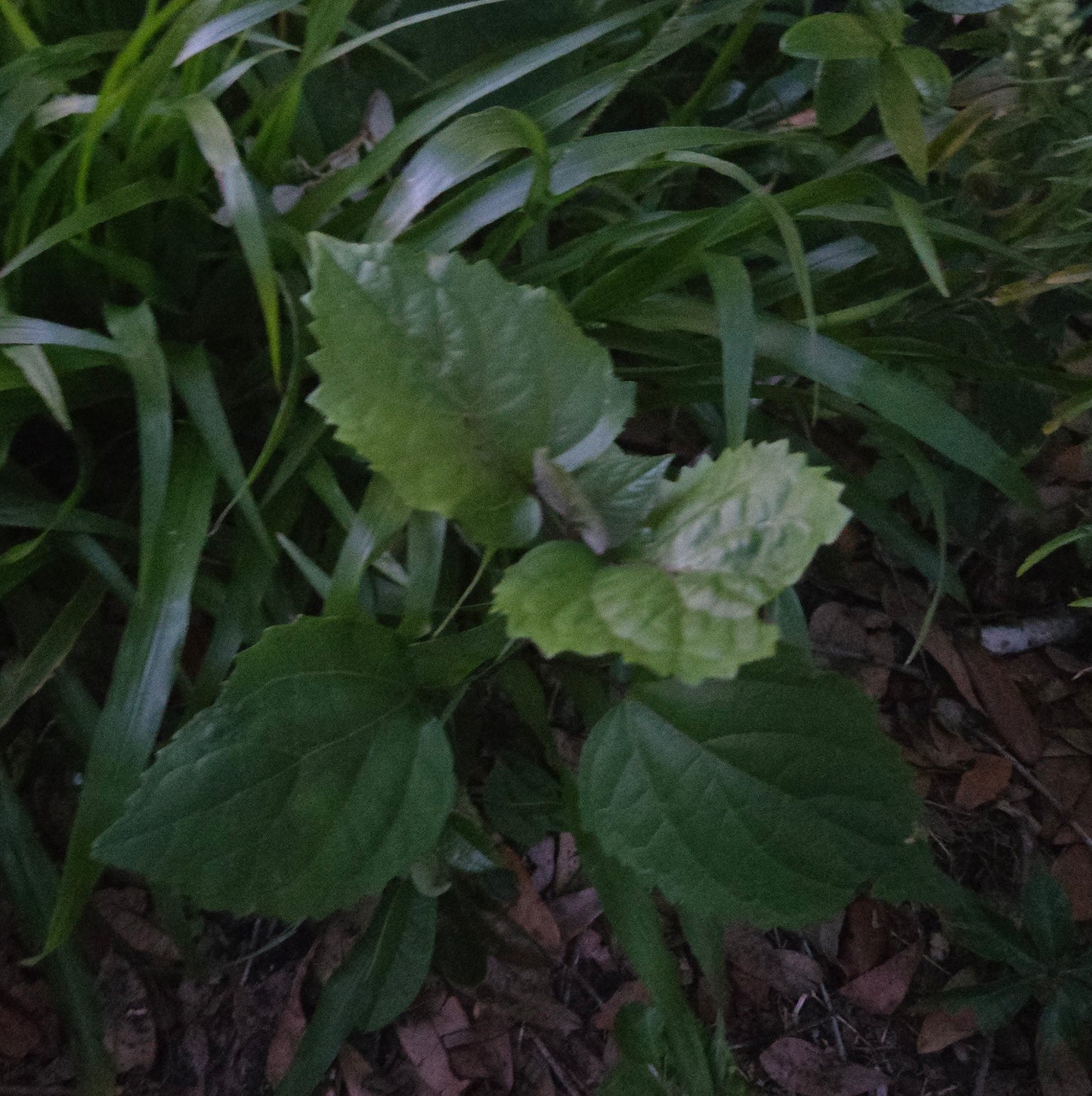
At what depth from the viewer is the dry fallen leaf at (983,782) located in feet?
3.91

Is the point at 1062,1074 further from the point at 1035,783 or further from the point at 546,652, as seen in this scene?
the point at 546,652

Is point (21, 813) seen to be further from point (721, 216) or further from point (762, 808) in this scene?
point (721, 216)

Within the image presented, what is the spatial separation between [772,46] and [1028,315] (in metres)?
0.46

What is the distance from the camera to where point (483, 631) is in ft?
2.37

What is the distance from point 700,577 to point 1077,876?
0.95m

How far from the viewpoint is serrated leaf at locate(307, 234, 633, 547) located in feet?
1.70

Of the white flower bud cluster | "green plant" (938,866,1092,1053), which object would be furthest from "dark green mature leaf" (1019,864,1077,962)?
the white flower bud cluster

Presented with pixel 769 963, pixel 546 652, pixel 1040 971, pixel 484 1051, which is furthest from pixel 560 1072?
pixel 546 652

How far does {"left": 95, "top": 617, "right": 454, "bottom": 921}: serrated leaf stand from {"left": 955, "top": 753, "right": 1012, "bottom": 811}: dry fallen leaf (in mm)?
803

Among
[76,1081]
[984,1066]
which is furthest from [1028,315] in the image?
[76,1081]

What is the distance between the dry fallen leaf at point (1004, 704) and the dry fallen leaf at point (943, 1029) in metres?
0.32

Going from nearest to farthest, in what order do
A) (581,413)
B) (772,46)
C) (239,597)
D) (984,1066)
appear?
(581,413)
(239,597)
(984,1066)
(772,46)

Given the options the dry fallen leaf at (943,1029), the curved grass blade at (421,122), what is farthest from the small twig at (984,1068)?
the curved grass blade at (421,122)

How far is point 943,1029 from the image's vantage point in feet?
3.56
